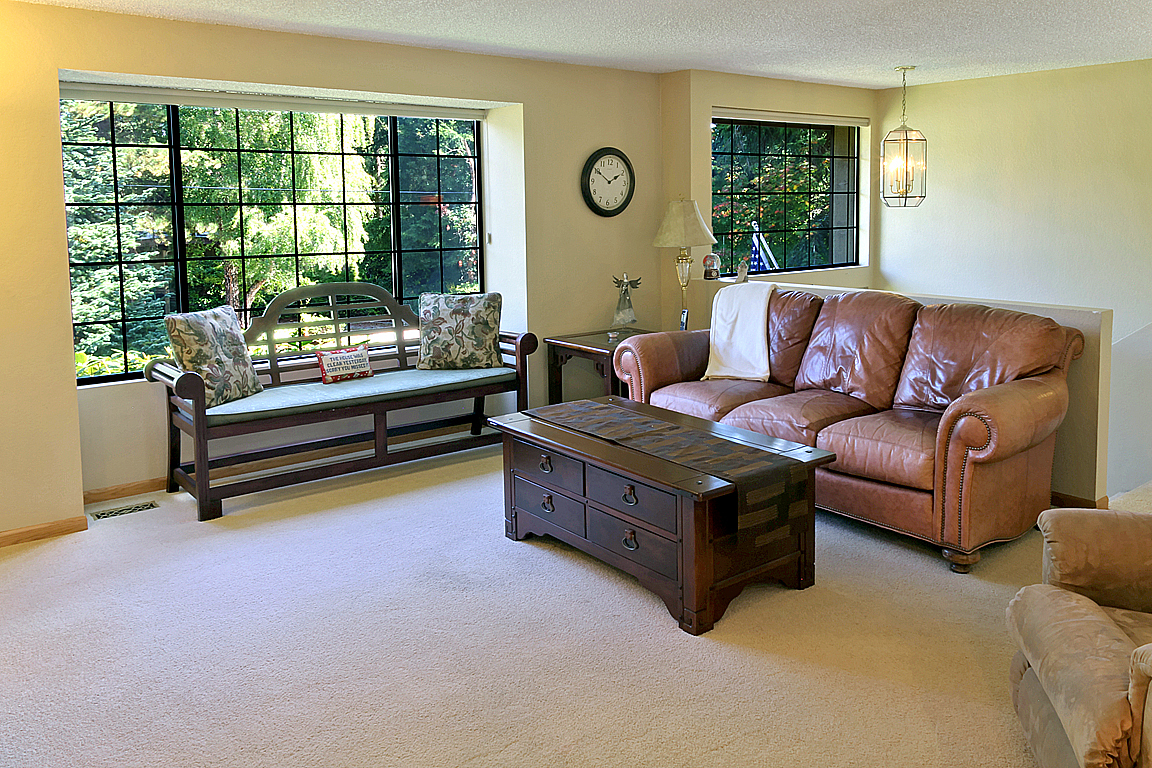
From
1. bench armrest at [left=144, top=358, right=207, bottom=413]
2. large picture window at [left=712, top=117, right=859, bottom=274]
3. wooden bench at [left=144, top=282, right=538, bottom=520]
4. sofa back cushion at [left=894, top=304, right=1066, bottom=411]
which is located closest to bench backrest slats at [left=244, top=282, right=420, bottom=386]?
wooden bench at [left=144, top=282, right=538, bottom=520]

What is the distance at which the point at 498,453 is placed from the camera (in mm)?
5555

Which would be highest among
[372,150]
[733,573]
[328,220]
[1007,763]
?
[372,150]

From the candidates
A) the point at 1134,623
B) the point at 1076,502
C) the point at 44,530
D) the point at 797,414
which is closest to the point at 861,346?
the point at 797,414

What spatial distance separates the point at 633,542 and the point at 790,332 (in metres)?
2.01

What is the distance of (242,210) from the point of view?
529 centimetres

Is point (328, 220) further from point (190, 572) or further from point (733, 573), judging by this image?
point (733, 573)

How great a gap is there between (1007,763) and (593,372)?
4182 millimetres

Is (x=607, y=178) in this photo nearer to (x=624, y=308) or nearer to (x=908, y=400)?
(x=624, y=308)

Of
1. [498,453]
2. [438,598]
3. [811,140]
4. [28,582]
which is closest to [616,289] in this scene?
[498,453]

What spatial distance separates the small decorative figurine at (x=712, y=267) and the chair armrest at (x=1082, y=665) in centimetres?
402

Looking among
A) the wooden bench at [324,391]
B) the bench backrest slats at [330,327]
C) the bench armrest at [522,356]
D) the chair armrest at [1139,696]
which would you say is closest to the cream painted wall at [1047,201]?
the bench armrest at [522,356]

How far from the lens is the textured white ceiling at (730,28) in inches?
167

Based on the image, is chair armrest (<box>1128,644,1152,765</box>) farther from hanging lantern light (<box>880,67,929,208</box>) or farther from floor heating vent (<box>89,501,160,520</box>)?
hanging lantern light (<box>880,67,929,208</box>)

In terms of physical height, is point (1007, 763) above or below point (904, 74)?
below
